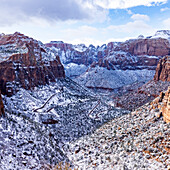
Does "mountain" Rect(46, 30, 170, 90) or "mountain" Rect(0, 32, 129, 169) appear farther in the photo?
"mountain" Rect(46, 30, 170, 90)

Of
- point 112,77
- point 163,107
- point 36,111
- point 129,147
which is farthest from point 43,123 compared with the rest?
point 112,77

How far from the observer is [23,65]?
60.5 metres

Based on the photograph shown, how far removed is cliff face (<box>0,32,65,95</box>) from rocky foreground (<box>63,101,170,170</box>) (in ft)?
106

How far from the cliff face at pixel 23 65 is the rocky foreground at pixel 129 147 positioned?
3239 centimetres

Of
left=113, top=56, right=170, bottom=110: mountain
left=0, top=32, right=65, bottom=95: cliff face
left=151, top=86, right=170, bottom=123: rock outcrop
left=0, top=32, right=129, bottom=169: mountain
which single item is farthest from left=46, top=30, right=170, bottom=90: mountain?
left=151, top=86, right=170, bottom=123: rock outcrop

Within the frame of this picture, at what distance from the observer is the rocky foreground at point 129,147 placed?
69.5 ft

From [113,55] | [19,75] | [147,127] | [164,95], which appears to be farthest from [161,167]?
[113,55]

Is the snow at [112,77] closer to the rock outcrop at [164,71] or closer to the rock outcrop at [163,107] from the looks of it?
the rock outcrop at [164,71]

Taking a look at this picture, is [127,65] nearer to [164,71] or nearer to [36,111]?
[164,71]

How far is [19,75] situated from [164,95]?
45505 mm

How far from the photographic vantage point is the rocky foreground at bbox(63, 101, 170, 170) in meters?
21.2

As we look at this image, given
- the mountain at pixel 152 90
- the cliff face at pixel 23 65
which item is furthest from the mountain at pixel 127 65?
the cliff face at pixel 23 65

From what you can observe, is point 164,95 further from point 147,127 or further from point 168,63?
point 168,63

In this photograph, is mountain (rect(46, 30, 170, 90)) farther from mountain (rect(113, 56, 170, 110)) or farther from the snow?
mountain (rect(113, 56, 170, 110))
